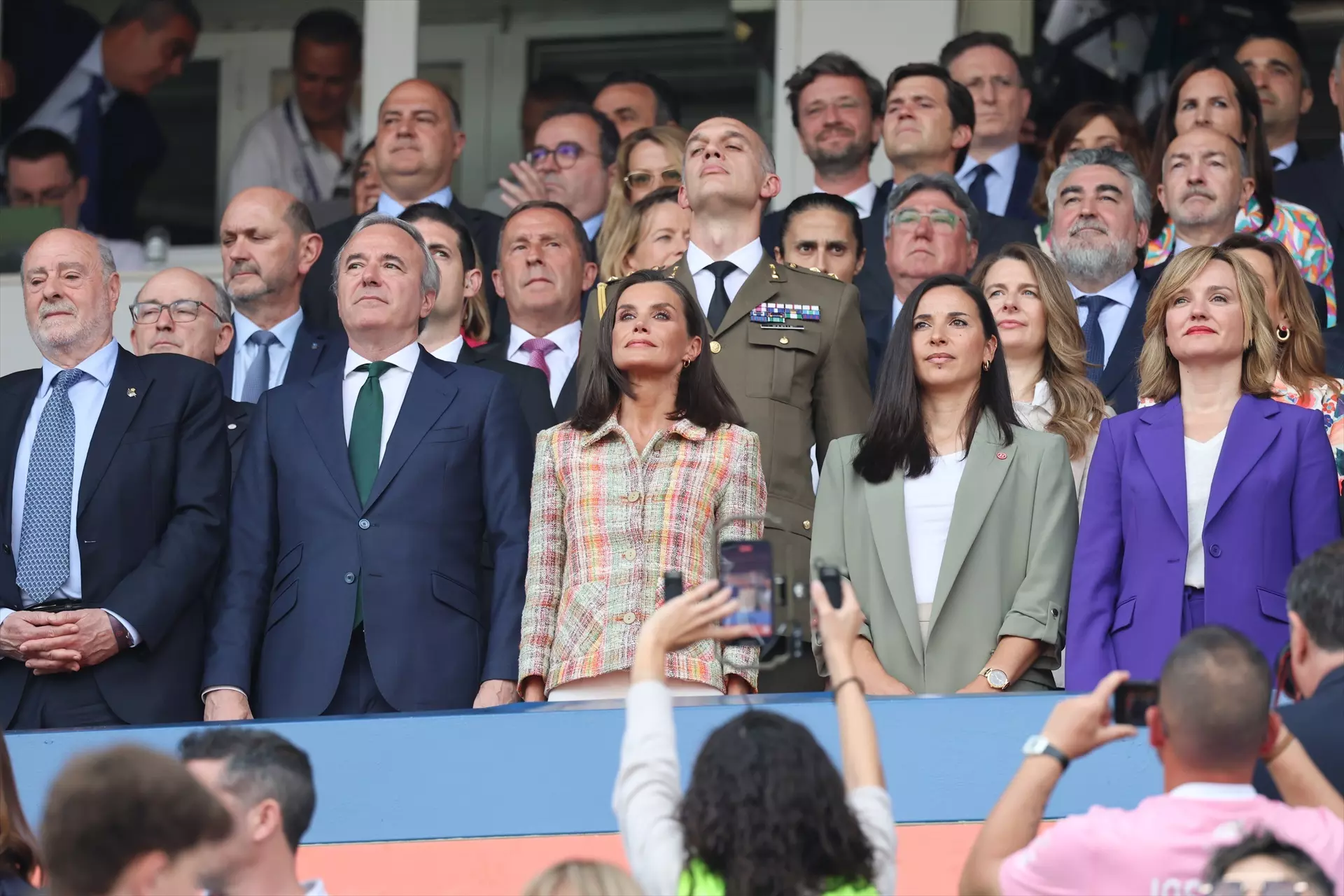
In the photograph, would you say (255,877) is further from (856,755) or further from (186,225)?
(186,225)

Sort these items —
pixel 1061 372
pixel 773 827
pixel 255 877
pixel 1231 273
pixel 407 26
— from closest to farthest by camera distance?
1. pixel 773 827
2. pixel 255 877
3. pixel 1231 273
4. pixel 1061 372
5. pixel 407 26

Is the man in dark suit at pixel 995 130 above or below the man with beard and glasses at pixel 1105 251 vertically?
above

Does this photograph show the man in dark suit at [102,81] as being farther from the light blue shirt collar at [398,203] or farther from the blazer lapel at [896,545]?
the blazer lapel at [896,545]

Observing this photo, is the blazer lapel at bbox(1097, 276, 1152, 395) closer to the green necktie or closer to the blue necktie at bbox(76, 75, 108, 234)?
the green necktie

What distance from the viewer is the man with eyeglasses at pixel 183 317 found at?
7.60 meters

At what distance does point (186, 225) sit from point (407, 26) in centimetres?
146

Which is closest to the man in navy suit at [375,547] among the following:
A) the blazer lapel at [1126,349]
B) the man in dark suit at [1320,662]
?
the blazer lapel at [1126,349]

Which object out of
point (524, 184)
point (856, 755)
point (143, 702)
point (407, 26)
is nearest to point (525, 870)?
point (143, 702)

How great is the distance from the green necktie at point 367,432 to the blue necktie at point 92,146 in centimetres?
503

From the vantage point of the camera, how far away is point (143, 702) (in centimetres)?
625

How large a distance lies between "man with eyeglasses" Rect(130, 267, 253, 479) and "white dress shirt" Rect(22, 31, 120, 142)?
12.5 ft

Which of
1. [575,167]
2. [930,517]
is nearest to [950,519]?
[930,517]

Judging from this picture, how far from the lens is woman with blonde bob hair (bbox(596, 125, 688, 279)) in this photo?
816 centimetres

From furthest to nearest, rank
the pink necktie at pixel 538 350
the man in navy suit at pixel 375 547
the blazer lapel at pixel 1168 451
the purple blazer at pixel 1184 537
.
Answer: the pink necktie at pixel 538 350 → the man in navy suit at pixel 375 547 → the blazer lapel at pixel 1168 451 → the purple blazer at pixel 1184 537
